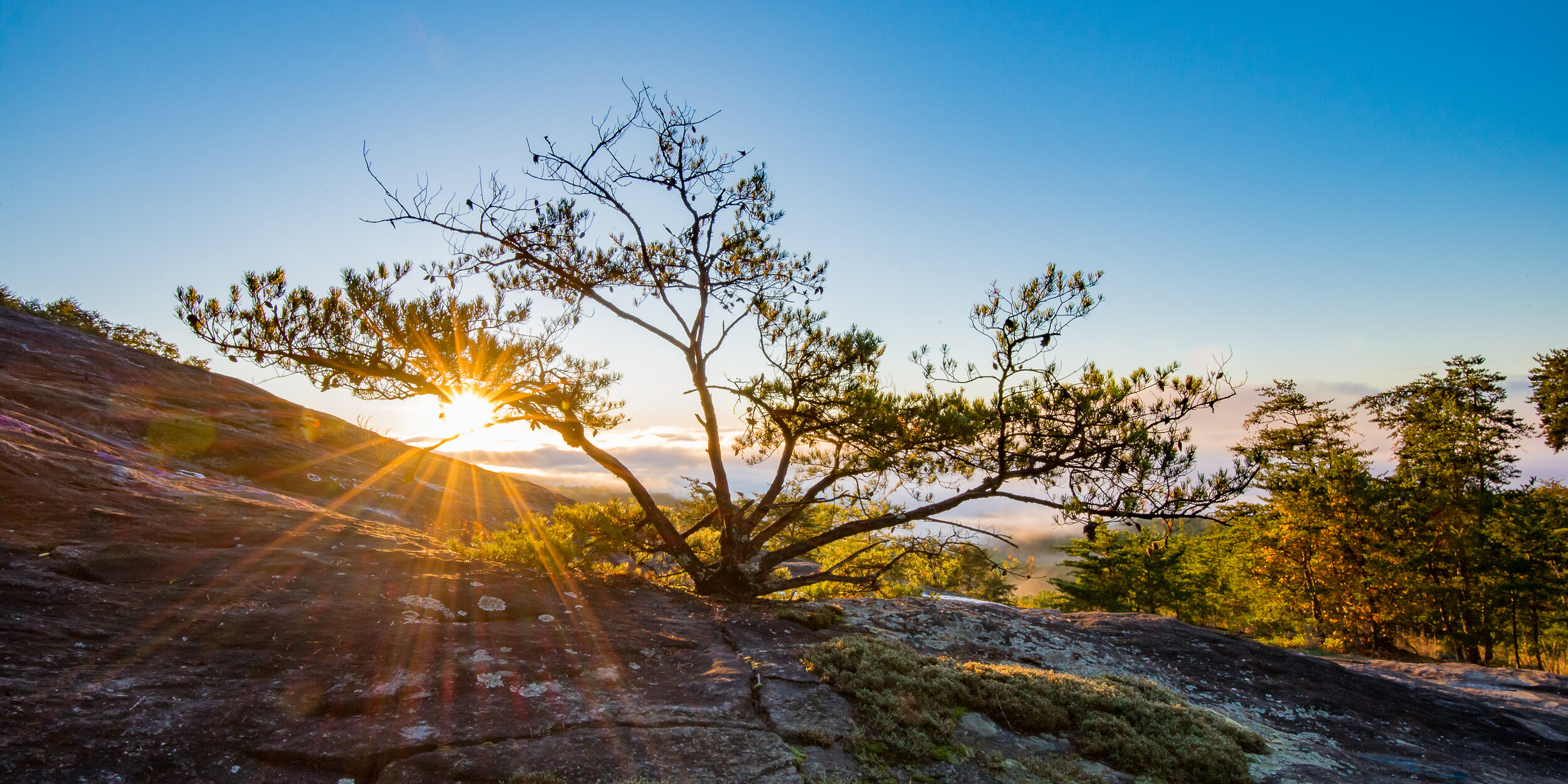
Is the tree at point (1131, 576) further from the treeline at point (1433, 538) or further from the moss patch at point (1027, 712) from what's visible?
the moss patch at point (1027, 712)

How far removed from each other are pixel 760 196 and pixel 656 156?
1.75 meters

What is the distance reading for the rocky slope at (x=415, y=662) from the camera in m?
3.66

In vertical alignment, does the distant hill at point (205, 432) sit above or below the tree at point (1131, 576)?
above

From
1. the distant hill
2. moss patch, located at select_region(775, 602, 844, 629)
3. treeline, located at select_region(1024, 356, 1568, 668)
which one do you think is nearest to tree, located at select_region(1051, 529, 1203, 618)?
treeline, located at select_region(1024, 356, 1568, 668)

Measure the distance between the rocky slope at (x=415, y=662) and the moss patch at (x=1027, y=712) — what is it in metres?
0.26

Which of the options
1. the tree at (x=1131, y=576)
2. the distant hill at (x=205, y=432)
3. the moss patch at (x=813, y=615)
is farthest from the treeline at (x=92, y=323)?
the tree at (x=1131, y=576)

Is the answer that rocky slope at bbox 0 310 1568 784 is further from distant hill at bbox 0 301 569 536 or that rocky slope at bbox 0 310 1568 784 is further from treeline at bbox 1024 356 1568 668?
treeline at bbox 1024 356 1568 668

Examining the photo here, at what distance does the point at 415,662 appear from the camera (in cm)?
492

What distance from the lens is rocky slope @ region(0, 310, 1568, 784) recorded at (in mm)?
3664

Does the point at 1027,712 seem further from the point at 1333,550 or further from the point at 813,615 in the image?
the point at 1333,550

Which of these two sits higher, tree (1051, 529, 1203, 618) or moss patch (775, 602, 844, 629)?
moss patch (775, 602, 844, 629)

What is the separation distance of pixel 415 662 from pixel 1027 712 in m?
5.76

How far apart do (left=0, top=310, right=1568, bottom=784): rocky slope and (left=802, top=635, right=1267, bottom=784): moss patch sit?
0.26 meters

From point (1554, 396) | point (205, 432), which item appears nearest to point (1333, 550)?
point (1554, 396)
